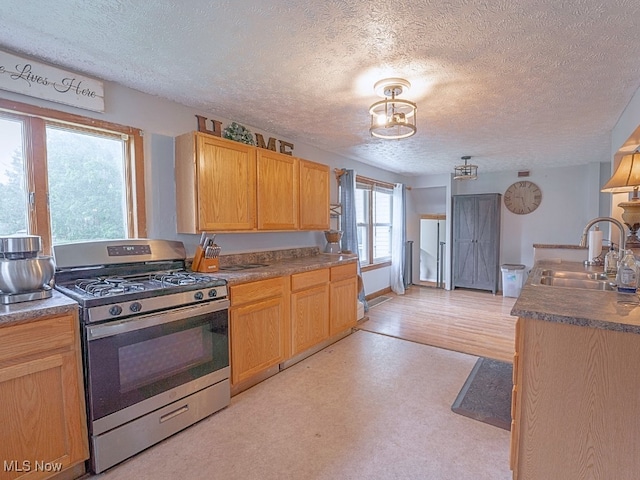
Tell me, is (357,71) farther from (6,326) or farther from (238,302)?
(6,326)

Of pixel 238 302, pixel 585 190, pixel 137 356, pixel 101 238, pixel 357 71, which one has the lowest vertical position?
pixel 137 356

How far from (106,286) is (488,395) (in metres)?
2.74

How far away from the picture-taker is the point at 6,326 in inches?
55.8

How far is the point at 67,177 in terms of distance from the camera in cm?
221

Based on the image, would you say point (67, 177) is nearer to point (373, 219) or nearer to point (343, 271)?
point (343, 271)

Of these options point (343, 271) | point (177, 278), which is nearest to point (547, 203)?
point (343, 271)

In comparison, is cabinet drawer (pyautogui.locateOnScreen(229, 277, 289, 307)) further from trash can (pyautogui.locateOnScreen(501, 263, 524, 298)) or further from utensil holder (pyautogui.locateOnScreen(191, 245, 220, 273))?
trash can (pyautogui.locateOnScreen(501, 263, 524, 298))

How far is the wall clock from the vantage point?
581 cm

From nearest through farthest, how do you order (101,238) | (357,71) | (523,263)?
(357,71)
(101,238)
(523,263)

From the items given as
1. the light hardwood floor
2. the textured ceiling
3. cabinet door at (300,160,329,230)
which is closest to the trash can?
the light hardwood floor

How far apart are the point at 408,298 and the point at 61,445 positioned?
16.1 feet

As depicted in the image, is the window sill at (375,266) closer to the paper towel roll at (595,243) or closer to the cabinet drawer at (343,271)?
the cabinet drawer at (343,271)

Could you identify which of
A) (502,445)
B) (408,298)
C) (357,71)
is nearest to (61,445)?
(502,445)

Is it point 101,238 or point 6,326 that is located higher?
point 101,238
